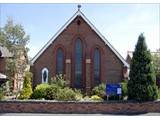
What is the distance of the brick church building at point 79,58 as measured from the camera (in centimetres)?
4078

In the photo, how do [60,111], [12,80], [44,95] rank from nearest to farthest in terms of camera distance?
[60,111] < [44,95] < [12,80]

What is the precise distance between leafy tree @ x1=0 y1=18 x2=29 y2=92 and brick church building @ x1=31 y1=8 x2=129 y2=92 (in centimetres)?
403

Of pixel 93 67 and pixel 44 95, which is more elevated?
pixel 93 67

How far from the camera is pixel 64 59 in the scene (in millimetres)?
40875

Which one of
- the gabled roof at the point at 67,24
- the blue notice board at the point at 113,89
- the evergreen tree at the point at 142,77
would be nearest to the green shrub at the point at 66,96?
the blue notice board at the point at 113,89

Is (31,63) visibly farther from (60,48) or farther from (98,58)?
(98,58)

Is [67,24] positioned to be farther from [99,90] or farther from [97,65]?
[99,90]

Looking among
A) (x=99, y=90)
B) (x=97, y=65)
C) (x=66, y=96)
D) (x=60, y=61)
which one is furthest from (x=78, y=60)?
(x=66, y=96)

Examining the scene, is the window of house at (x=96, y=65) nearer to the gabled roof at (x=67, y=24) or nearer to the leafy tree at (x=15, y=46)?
the gabled roof at (x=67, y=24)

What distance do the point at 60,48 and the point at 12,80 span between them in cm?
775
